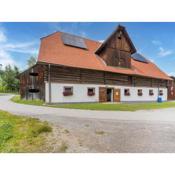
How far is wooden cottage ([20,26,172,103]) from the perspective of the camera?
563 cm

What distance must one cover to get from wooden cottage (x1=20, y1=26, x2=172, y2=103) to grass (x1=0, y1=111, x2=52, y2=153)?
43.3 inches

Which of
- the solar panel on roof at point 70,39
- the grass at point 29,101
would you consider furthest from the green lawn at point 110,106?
the solar panel on roof at point 70,39

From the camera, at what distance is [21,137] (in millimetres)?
3932

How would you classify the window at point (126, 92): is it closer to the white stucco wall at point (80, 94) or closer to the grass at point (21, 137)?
the white stucco wall at point (80, 94)

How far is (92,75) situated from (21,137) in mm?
3517

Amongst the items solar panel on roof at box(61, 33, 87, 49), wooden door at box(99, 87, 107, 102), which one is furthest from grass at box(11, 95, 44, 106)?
wooden door at box(99, 87, 107, 102)

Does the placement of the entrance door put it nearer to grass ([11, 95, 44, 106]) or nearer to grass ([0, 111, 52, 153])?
grass ([11, 95, 44, 106])

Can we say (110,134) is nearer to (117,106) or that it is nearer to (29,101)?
(117,106)

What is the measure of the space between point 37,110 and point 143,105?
3719 mm

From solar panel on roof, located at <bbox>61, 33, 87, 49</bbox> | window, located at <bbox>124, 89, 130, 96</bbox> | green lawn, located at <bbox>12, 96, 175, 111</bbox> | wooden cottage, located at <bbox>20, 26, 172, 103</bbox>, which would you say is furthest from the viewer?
window, located at <bbox>124, 89, 130, 96</bbox>

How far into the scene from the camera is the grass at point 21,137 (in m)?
3.43

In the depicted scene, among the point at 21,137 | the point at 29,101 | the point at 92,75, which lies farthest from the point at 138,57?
the point at 21,137
